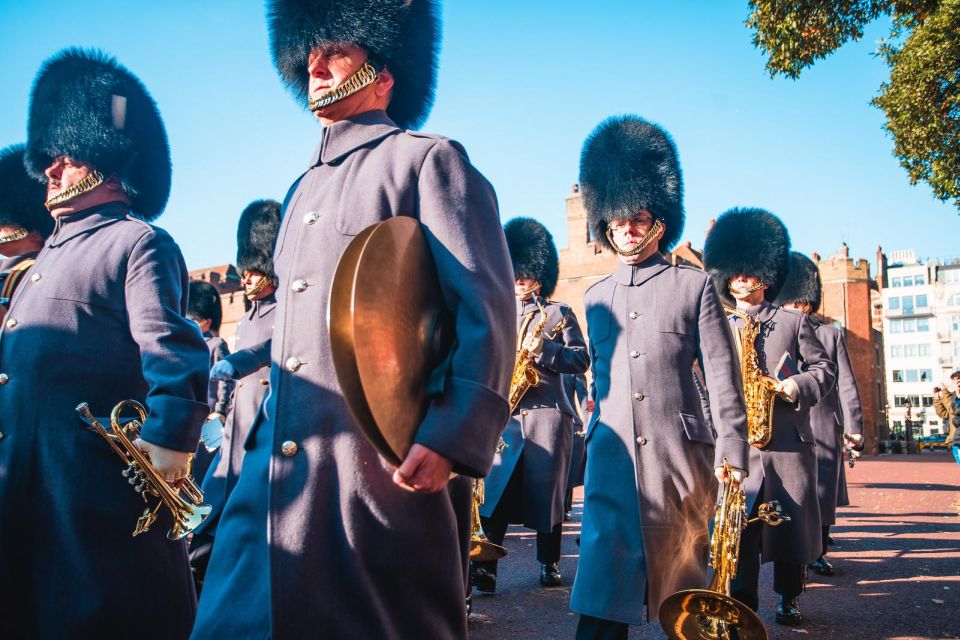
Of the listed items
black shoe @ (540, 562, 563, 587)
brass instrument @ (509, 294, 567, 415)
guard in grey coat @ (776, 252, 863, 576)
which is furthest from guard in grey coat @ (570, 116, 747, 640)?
guard in grey coat @ (776, 252, 863, 576)

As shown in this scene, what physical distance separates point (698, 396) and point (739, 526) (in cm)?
71

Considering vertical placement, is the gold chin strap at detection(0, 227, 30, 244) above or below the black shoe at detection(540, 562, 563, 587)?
above

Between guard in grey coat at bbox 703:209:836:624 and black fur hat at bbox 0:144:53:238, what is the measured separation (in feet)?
15.8

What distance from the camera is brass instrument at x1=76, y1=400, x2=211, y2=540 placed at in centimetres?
329

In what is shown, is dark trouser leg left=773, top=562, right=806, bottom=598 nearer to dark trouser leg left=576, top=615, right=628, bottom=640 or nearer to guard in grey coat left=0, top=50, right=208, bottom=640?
dark trouser leg left=576, top=615, right=628, bottom=640

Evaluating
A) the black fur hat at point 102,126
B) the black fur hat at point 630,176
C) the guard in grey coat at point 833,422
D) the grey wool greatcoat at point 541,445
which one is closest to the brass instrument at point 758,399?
the black fur hat at point 630,176

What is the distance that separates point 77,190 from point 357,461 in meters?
2.32

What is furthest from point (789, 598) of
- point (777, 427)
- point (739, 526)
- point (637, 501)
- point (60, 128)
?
point (60, 128)

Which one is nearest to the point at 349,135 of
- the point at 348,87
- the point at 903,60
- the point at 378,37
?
the point at 348,87

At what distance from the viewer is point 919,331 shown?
9656 centimetres

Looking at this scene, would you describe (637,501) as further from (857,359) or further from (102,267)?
(857,359)

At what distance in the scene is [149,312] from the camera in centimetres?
338

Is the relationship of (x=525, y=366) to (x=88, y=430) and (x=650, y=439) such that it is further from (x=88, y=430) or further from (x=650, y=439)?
(x=88, y=430)

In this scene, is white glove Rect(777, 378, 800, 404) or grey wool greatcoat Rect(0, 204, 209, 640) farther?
white glove Rect(777, 378, 800, 404)
